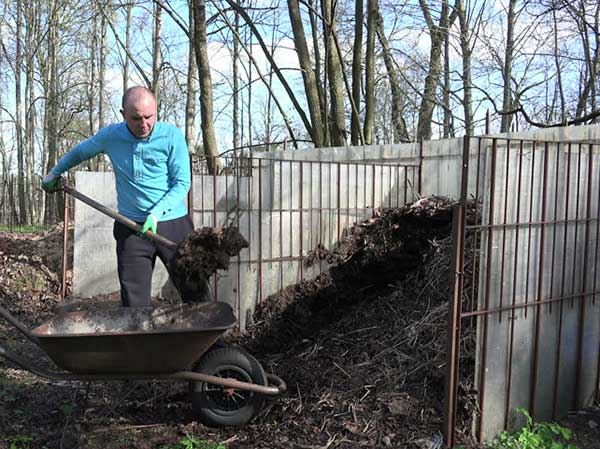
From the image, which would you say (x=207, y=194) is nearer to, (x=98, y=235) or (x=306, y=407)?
(x=98, y=235)

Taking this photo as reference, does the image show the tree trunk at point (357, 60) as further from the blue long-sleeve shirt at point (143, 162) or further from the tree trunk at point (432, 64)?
the blue long-sleeve shirt at point (143, 162)

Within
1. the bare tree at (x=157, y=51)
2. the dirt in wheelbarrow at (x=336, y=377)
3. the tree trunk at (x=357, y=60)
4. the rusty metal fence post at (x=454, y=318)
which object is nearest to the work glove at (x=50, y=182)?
the dirt in wheelbarrow at (x=336, y=377)

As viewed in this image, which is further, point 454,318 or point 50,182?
point 50,182

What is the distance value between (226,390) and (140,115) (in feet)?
5.24

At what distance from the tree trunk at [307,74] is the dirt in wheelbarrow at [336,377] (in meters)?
3.80

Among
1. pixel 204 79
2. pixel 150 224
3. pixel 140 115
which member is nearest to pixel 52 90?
pixel 204 79

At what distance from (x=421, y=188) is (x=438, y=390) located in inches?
126

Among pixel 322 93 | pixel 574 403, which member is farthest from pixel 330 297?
pixel 322 93

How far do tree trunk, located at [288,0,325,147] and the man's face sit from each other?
6216 millimetres

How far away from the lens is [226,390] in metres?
3.03

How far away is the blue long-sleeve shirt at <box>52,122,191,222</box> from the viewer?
3094mm

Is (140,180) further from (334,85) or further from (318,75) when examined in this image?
(318,75)

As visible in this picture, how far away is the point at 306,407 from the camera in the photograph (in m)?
3.24

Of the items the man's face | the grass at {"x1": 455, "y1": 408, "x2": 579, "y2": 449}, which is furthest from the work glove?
the grass at {"x1": 455, "y1": 408, "x2": 579, "y2": 449}
